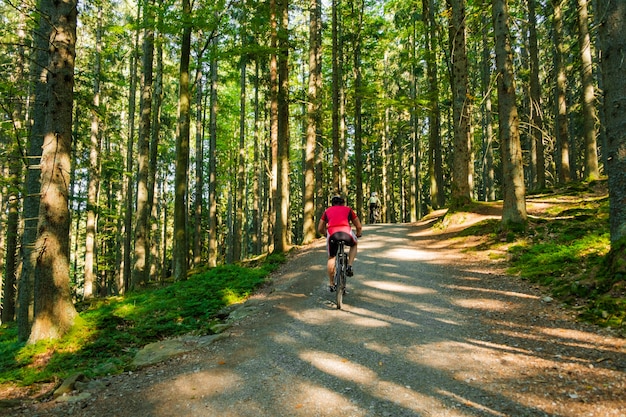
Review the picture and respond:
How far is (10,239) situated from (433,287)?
18704mm

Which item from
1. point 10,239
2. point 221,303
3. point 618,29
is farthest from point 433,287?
point 10,239

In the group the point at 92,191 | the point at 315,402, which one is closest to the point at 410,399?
the point at 315,402

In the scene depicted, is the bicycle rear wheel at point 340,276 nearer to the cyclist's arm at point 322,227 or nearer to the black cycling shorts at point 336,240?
the black cycling shorts at point 336,240

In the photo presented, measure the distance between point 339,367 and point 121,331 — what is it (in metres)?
4.71

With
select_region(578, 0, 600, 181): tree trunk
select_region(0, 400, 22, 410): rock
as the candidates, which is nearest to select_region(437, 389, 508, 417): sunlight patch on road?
select_region(0, 400, 22, 410): rock

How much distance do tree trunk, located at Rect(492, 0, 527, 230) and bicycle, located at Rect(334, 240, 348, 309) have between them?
5305mm

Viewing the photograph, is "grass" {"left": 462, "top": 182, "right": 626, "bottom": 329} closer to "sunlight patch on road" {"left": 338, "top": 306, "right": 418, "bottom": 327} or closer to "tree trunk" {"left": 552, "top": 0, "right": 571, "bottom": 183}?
"sunlight patch on road" {"left": 338, "top": 306, "right": 418, "bottom": 327}

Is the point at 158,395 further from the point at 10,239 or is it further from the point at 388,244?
the point at 10,239

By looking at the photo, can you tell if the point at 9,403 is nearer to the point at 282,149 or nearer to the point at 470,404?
the point at 470,404

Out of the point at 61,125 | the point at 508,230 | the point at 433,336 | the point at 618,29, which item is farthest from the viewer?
the point at 508,230

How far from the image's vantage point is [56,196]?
A: 6754 mm

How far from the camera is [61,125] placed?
22.5ft

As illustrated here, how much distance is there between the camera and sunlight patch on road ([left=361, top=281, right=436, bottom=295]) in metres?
7.81

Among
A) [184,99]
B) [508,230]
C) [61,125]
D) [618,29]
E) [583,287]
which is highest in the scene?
[184,99]
